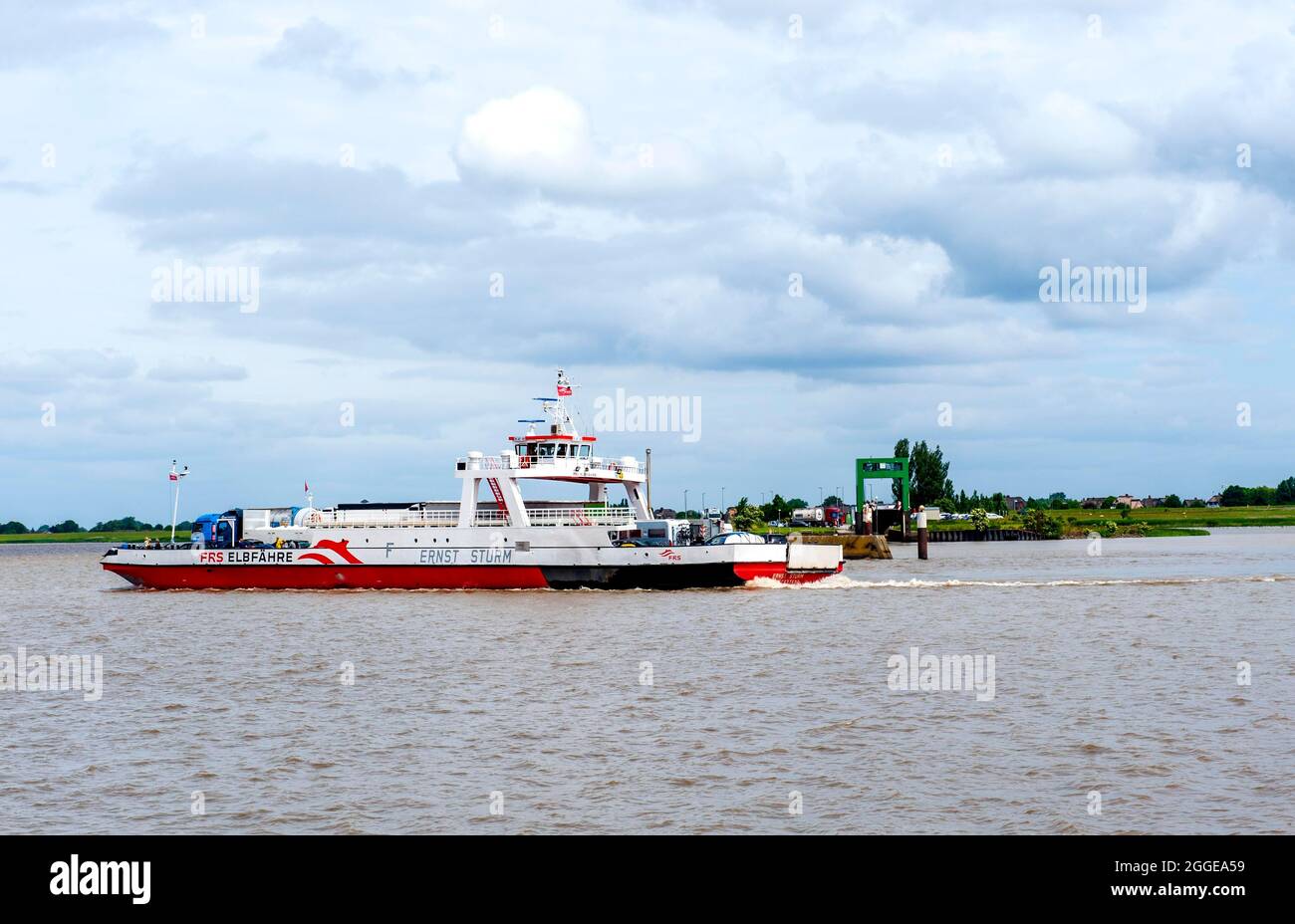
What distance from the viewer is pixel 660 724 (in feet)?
72.7

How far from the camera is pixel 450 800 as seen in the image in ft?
54.9

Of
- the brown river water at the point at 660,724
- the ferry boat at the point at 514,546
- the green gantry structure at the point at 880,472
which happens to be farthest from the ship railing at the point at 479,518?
the green gantry structure at the point at 880,472

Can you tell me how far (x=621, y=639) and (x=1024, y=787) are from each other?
63.3 ft

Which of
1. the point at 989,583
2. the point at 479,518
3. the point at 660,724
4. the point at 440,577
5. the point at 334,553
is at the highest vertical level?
the point at 479,518

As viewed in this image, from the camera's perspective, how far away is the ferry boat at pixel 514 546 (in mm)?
49906

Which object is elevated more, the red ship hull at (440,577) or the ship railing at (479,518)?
the ship railing at (479,518)

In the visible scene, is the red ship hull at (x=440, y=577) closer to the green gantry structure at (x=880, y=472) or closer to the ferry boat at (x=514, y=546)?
the ferry boat at (x=514, y=546)

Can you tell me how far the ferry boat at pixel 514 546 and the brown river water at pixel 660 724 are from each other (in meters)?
6.24

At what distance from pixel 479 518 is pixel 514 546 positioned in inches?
119

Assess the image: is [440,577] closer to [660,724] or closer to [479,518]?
[479,518]

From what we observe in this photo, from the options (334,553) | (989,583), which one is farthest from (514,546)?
(989,583)

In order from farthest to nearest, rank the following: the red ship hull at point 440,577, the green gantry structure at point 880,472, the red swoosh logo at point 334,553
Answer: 1. the green gantry structure at point 880,472
2. the red swoosh logo at point 334,553
3. the red ship hull at point 440,577

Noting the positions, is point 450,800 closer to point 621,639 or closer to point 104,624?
point 621,639
